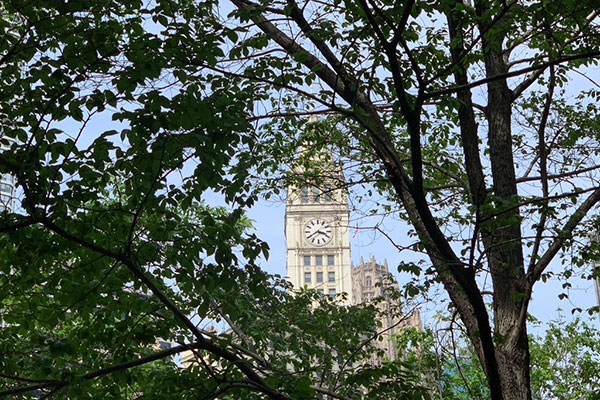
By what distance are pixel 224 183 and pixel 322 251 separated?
8940 centimetres

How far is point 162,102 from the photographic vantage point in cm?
524

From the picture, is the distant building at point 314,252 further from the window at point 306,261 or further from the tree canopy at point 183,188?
the tree canopy at point 183,188

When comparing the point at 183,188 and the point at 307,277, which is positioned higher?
the point at 307,277

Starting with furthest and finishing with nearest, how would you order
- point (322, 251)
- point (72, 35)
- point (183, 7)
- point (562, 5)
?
point (322, 251) < point (183, 7) < point (562, 5) < point (72, 35)

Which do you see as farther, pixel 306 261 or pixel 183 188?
pixel 306 261

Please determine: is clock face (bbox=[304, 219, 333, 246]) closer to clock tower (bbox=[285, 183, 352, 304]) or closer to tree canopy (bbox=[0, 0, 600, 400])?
clock tower (bbox=[285, 183, 352, 304])

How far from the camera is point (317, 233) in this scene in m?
93.9

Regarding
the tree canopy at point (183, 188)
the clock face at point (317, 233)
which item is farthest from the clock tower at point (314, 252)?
the tree canopy at point (183, 188)

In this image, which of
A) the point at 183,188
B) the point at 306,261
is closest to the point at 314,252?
the point at 306,261

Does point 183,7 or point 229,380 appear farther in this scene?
point 183,7

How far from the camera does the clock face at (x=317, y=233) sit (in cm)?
9188

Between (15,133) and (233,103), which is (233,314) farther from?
(15,133)

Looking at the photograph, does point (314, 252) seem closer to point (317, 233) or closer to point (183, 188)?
point (317, 233)

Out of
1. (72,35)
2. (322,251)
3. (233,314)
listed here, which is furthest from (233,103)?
(322,251)
